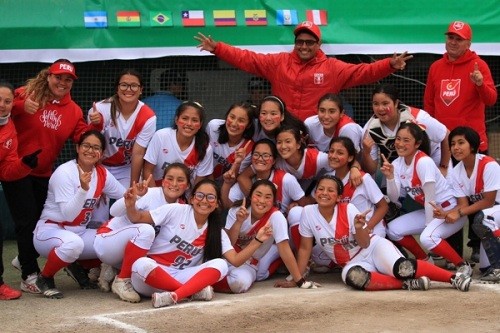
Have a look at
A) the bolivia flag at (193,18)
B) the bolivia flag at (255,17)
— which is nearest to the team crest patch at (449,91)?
the bolivia flag at (255,17)

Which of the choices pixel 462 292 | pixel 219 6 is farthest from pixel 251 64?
pixel 462 292

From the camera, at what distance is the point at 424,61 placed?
29.3ft

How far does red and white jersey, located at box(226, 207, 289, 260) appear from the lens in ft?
21.2

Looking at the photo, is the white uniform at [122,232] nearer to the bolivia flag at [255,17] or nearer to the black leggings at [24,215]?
the black leggings at [24,215]

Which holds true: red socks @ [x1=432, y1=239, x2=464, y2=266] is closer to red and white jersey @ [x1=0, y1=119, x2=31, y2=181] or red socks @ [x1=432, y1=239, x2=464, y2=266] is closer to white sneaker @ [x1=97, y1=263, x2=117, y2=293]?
white sneaker @ [x1=97, y1=263, x2=117, y2=293]

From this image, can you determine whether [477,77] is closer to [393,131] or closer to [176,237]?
[393,131]

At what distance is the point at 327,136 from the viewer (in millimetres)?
7152

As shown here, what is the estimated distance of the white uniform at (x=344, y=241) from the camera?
6.46 m

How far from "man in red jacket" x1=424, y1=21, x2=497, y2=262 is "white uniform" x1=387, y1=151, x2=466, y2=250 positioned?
1.77ft

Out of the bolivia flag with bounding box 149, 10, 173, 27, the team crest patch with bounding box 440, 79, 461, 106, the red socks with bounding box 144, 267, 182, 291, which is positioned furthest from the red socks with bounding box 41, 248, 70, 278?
the team crest patch with bounding box 440, 79, 461, 106

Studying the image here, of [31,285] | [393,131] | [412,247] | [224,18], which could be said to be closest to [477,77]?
[393,131]

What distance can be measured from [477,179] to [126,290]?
2.68m

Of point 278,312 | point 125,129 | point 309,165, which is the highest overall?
point 125,129

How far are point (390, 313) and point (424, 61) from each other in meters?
3.83
